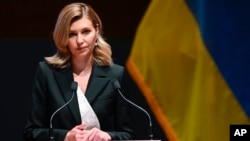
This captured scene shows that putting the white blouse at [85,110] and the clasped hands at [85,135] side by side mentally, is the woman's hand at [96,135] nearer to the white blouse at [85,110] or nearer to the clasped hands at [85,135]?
the clasped hands at [85,135]

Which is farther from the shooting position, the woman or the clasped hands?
the woman

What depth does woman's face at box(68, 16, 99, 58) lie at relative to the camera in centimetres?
220

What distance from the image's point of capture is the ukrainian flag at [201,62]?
1.14 meters

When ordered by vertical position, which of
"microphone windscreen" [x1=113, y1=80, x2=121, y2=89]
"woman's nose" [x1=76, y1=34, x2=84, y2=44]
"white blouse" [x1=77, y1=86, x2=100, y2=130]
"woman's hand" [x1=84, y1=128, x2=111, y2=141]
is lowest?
"woman's hand" [x1=84, y1=128, x2=111, y2=141]

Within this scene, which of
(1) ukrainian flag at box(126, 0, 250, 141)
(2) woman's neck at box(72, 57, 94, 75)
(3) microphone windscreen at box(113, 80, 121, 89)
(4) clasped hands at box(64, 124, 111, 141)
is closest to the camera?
(1) ukrainian flag at box(126, 0, 250, 141)

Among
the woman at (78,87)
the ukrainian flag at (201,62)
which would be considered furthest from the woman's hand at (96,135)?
the ukrainian flag at (201,62)

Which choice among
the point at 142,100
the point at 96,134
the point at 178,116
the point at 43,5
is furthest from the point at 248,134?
the point at 43,5

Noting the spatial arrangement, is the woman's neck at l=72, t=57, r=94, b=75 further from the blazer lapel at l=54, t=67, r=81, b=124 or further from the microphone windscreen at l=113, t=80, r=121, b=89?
the microphone windscreen at l=113, t=80, r=121, b=89

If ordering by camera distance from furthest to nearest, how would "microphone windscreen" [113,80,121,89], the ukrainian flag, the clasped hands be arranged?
1. "microphone windscreen" [113,80,121,89]
2. the clasped hands
3. the ukrainian flag

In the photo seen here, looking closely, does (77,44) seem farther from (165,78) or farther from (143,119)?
(165,78)

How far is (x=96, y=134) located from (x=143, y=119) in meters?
0.90

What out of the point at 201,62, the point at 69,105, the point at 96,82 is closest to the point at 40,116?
the point at 69,105

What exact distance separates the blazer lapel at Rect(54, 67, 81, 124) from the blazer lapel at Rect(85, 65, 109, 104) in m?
0.06

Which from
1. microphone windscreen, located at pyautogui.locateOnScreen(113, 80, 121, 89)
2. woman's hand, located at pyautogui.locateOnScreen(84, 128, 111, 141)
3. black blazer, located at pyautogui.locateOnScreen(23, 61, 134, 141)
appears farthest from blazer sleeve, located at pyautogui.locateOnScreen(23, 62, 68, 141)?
microphone windscreen, located at pyautogui.locateOnScreen(113, 80, 121, 89)
